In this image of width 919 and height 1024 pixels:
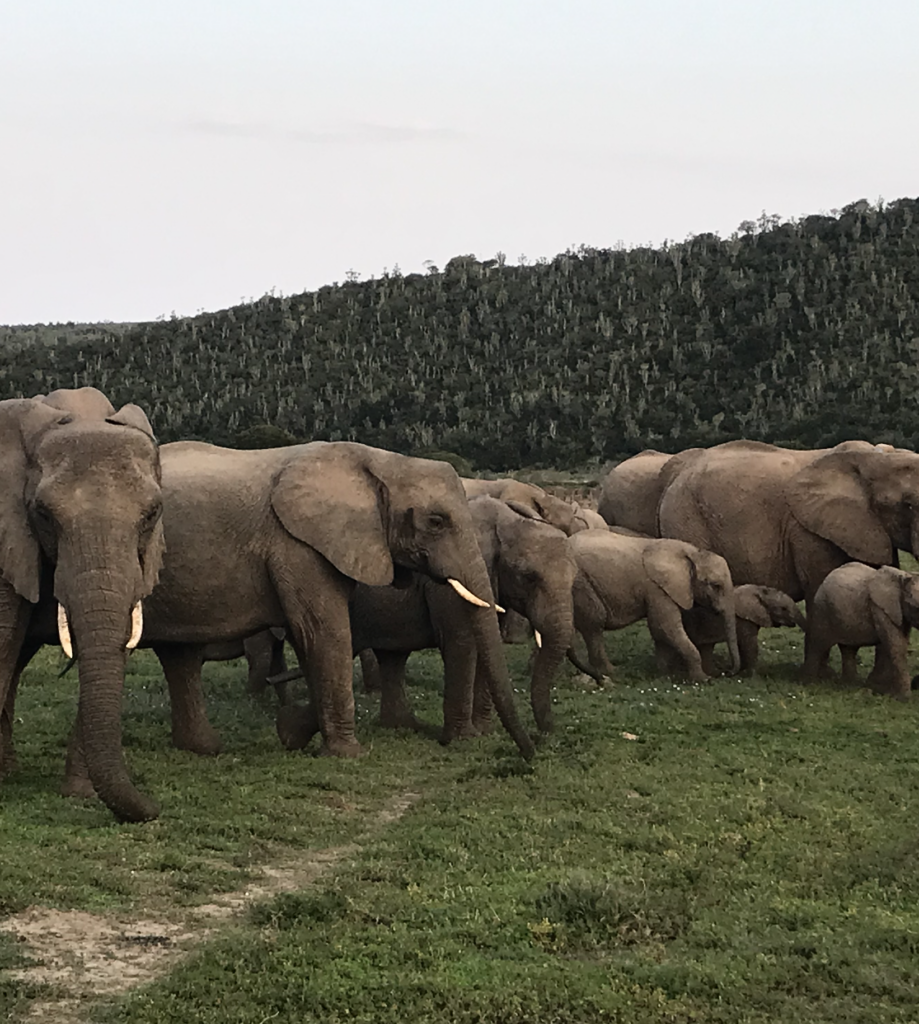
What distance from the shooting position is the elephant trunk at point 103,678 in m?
8.86

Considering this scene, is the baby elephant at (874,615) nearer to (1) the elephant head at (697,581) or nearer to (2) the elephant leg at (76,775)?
(1) the elephant head at (697,581)

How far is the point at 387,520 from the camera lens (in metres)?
12.4

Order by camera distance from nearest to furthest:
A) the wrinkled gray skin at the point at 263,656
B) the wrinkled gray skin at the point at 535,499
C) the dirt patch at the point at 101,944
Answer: the dirt patch at the point at 101,944 < the wrinkled gray skin at the point at 263,656 < the wrinkled gray skin at the point at 535,499

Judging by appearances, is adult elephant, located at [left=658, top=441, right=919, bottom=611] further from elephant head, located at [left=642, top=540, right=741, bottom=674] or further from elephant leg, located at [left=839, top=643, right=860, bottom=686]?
elephant head, located at [left=642, top=540, right=741, bottom=674]

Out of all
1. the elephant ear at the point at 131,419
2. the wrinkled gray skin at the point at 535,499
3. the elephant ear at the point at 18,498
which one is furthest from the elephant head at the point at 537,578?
the wrinkled gray skin at the point at 535,499

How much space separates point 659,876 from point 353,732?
14.7ft

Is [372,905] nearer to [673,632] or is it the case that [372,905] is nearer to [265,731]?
[265,731]

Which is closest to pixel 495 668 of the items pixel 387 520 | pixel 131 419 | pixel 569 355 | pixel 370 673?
pixel 387 520

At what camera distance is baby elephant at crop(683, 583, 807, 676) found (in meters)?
17.0

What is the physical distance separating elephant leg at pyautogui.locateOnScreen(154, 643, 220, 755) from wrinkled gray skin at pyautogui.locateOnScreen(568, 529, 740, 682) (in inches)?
214

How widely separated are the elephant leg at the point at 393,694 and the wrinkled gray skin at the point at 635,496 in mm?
10025

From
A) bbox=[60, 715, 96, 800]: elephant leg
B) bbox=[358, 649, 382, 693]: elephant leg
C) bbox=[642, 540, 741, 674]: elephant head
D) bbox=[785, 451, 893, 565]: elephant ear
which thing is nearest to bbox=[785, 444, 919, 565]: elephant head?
bbox=[785, 451, 893, 565]: elephant ear

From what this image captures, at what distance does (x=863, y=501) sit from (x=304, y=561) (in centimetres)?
817

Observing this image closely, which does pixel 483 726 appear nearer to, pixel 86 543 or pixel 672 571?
pixel 672 571
